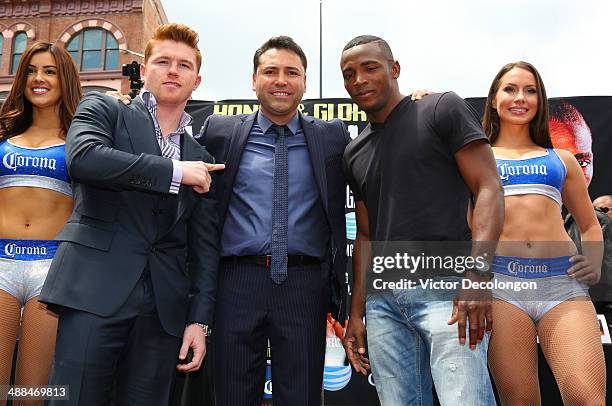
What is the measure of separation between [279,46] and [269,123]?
0.43m

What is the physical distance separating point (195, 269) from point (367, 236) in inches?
37.1

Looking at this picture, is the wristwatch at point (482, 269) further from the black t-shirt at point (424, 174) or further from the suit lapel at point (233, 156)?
the suit lapel at point (233, 156)

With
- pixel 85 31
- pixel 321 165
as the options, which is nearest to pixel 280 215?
pixel 321 165

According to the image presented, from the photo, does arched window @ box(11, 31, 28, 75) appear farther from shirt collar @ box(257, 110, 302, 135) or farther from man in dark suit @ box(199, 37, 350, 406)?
shirt collar @ box(257, 110, 302, 135)

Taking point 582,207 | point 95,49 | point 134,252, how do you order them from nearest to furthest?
point 134,252 → point 582,207 → point 95,49

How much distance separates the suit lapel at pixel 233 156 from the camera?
2643mm

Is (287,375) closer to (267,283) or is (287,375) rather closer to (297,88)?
(267,283)

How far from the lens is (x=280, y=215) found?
2561 mm

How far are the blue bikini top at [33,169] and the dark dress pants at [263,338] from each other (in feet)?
4.18

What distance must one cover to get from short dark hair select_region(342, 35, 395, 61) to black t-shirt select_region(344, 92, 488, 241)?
321 mm

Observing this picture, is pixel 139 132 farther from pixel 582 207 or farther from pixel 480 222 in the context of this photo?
pixel 582 207

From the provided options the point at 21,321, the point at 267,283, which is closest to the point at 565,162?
the point at 267,283

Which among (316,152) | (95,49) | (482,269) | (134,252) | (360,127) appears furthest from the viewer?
(95,49)

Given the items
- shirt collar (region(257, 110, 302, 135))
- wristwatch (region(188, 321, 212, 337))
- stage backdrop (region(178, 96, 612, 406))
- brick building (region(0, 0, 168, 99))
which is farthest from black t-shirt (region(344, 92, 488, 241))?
brick building (region(0, 0, 168, 99))
